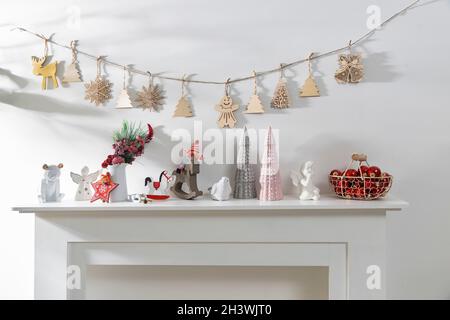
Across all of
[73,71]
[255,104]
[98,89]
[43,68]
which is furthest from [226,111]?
[43,68]

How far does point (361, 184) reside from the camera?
1.38 m

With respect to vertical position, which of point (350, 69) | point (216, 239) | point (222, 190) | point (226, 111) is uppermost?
point (350, 69)

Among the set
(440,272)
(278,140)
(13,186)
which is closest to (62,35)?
(13,186)

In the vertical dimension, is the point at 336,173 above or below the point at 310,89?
below

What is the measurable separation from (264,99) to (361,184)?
0.47 m

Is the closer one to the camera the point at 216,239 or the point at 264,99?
the point at 216,239

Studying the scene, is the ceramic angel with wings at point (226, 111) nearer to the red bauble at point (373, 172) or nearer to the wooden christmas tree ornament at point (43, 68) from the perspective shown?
the red bauble at point (373, 172)

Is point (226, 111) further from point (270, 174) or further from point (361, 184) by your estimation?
point (361, 184)

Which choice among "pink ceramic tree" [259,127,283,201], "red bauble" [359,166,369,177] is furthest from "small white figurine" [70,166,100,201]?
"red bauble" [359,166,369,177]

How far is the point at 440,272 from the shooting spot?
155cm

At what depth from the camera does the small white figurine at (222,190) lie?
141cm
